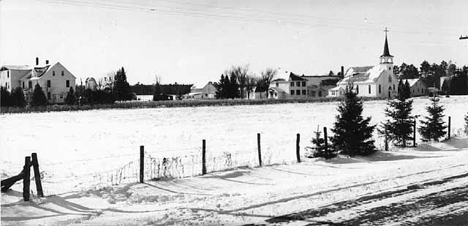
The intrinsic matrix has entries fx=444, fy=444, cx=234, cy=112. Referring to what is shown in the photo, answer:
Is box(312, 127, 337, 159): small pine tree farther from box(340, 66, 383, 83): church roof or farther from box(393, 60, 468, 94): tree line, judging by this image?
box(393, 60, 468, 94): tree line

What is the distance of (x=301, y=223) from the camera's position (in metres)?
7.70

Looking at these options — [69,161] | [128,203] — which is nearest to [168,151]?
[69,161]

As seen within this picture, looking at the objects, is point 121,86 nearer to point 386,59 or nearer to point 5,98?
point 5,98

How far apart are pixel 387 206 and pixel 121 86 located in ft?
267

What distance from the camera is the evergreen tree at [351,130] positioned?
60.1 feet

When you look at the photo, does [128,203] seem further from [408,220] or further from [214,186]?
[408,220]

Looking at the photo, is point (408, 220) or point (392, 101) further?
point (392, 101)

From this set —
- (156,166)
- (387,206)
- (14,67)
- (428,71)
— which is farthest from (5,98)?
(428,71)

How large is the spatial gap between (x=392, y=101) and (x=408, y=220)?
57.4 feet

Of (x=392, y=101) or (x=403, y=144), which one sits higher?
(x=392, y=101)

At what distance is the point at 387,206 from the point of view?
29.3ft

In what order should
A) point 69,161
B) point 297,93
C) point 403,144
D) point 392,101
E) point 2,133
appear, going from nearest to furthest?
point 69,161 → point 403,144 → point 392,101 → point 2,133 → point 297,93

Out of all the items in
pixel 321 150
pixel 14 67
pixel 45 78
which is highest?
pixel 14 67

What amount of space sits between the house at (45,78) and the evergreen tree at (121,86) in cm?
820
